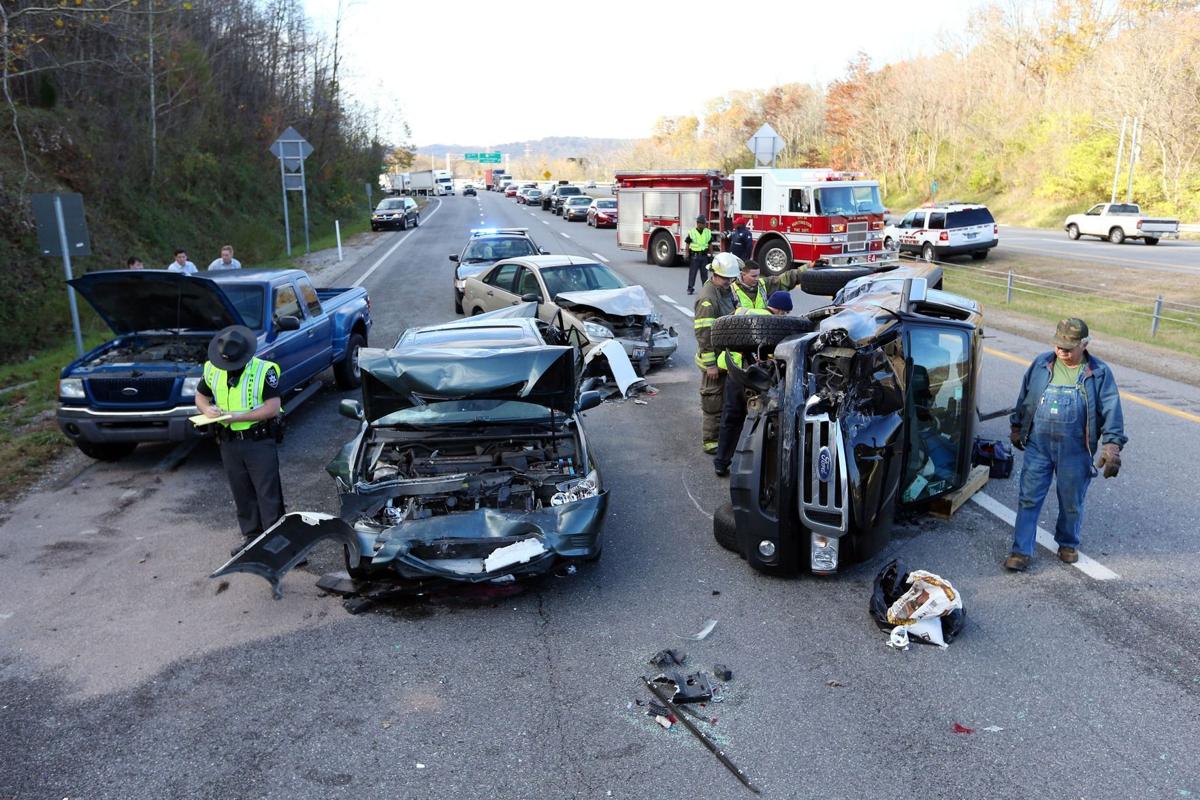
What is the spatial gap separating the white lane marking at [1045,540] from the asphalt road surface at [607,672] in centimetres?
3

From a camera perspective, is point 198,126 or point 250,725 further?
point 198,126

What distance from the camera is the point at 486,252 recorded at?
1825 cm

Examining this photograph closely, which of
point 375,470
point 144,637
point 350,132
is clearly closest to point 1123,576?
point 375,470

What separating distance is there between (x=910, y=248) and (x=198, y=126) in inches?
976

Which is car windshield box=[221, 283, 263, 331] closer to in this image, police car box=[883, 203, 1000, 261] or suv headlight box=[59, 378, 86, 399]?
suv headlight box=[59, 378, 86, 399]

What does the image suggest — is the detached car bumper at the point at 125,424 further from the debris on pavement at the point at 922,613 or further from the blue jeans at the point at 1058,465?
the blue jeans at the point at 1058,465

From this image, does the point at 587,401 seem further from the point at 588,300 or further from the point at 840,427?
the point at 588,300

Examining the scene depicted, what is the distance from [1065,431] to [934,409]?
38.4 inches

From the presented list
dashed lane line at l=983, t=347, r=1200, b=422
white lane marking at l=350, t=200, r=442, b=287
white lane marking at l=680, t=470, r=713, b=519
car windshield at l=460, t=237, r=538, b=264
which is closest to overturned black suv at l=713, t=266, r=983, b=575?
white lane marking at l=680, t=470, r=713, b=519

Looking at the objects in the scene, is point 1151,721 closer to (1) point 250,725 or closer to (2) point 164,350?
(1) point 250,725

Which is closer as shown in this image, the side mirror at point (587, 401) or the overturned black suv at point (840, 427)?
the overturned black suv at point (840, 427)

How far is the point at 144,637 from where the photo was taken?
18.1 ft

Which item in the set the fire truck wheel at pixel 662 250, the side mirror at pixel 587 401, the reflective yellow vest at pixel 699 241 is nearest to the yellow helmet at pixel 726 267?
the side mirror at pixel 587 401

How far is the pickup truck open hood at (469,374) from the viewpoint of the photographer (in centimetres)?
→ 662
